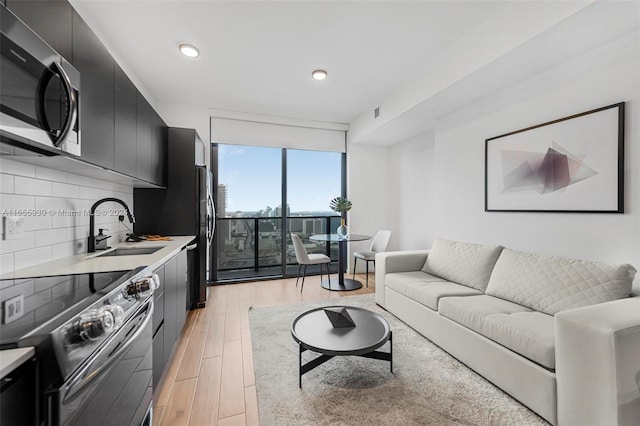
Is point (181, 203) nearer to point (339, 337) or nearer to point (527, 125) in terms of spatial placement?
point (339, 337)

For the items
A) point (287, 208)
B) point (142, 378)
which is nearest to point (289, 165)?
point (287, 208)

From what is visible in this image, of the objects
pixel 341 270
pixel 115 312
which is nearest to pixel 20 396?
pixel 115 312

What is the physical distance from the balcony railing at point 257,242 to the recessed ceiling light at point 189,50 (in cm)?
249

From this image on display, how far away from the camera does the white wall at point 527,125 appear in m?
1.86

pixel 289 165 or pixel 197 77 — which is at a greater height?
pixel 197 77

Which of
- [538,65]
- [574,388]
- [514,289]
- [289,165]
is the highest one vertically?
[538,65]

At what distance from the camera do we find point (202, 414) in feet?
5.28

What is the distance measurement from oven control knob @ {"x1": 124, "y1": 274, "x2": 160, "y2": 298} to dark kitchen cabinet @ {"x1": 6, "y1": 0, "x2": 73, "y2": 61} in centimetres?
112

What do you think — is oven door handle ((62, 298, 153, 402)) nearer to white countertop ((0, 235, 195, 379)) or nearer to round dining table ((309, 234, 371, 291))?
white countertop ((0, 235, 195, 379))

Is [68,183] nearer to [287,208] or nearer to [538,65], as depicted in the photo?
[287,208]

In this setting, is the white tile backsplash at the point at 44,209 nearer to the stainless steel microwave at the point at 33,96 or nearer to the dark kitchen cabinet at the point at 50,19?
the stainless steel microwave at the point at 33,96

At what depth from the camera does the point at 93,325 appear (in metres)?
0.84

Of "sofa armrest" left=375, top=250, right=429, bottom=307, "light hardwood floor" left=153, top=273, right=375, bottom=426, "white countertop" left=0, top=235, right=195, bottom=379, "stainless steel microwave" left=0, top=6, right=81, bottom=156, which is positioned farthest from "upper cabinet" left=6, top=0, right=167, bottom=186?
"sofa armrest" left=375, top=250, right=429, bottom=307

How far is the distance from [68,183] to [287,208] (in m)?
3.08
